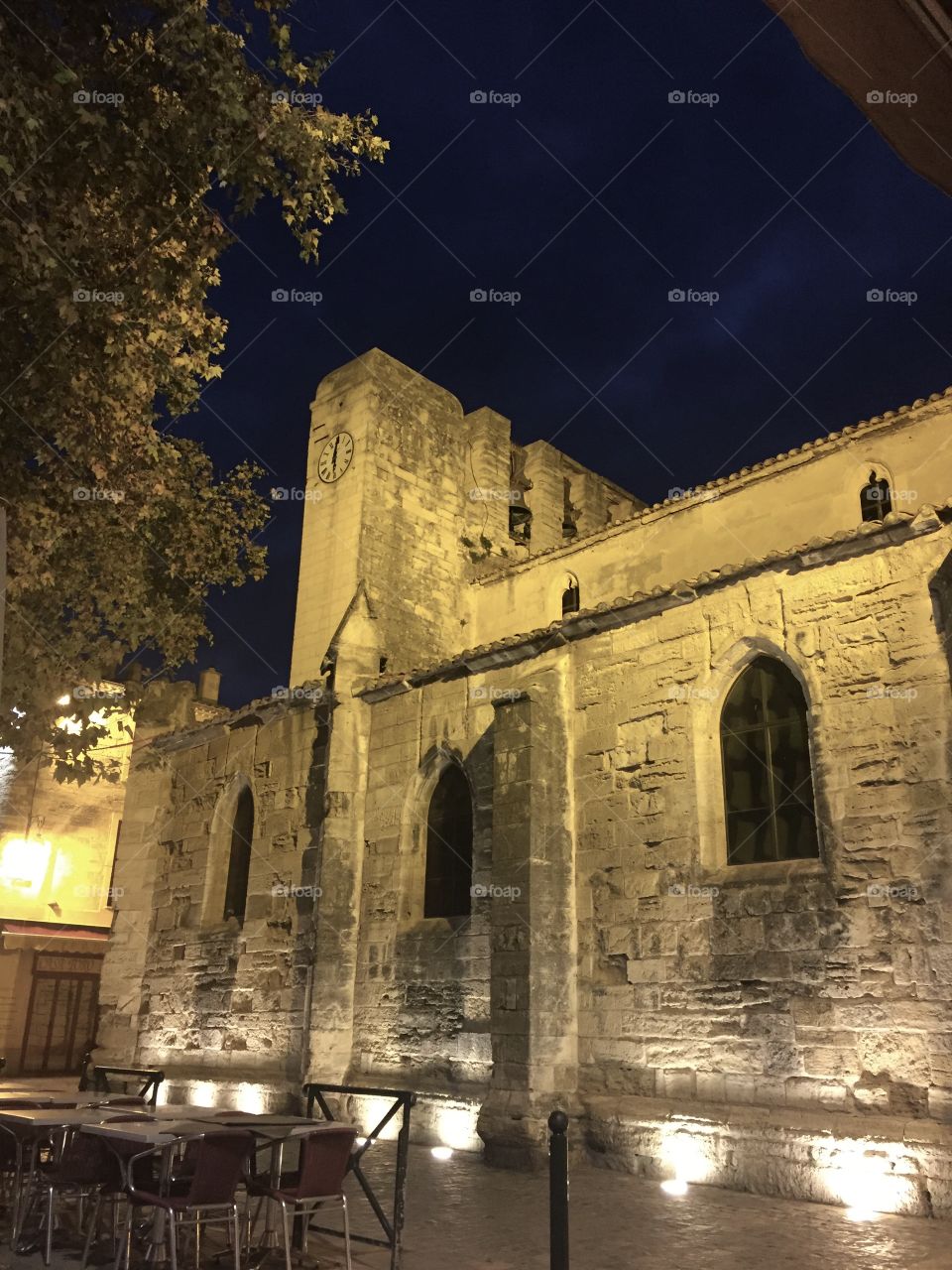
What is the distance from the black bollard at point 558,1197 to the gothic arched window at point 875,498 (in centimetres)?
952

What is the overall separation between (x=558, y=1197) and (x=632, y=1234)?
225cm

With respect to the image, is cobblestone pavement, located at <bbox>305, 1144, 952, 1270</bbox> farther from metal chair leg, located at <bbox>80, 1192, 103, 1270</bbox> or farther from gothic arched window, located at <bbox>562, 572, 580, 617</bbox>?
gothic arched window, located at <bbox>562, 572, 580, 617</bbox>

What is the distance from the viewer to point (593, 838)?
10.0 meters

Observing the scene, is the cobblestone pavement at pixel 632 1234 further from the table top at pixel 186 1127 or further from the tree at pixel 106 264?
the tree at pixel 106 264

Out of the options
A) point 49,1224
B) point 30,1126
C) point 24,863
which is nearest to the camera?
point 49,1224

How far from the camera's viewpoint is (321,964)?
11.8 meters

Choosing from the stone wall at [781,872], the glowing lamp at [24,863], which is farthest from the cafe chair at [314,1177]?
the glowing lamp at [24,863]

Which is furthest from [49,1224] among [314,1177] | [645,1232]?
[645,1232]

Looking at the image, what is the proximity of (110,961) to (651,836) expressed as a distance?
1016 centimetres

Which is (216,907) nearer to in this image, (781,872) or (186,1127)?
(781,872)

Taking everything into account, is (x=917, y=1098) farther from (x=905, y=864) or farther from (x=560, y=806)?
(x=560, y=806)

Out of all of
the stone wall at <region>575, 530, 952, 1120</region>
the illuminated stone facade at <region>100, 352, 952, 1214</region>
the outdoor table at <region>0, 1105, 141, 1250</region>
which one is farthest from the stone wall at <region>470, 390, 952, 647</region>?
the outdoor table at <region>0, 1105, 141, 1250</region>

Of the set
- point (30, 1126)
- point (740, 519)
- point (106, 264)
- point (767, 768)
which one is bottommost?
point (30, 1126)

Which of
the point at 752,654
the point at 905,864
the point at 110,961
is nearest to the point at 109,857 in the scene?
the point at 110,961
